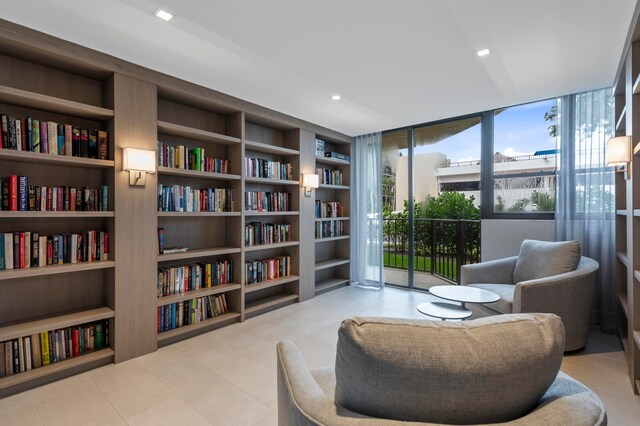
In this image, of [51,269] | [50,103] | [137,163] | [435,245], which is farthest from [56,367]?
[435,245]

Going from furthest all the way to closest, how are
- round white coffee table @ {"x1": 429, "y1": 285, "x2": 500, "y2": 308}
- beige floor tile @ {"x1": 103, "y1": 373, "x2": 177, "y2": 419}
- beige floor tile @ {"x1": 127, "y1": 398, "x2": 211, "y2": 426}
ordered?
round white coffee table @ {"x1": 429, "y1": 285, "x2": 500, "y2": 308} → beige floor tile @ {"x1": 103, "y1": 373, "x2": 177, "y2": 419} → beige floor tile @ {"x1": 127, "y1": 398, "x2": 211, "y2": 426}

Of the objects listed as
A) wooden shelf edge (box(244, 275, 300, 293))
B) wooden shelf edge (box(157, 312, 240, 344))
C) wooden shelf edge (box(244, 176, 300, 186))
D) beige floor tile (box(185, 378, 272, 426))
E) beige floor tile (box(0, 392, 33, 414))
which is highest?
wooden shelf edge (box(244, 176, 300, 186))

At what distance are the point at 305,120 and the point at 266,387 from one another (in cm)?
323

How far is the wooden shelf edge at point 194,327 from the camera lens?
3012 millimetres

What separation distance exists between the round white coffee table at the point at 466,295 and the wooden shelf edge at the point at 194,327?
2.13 metres

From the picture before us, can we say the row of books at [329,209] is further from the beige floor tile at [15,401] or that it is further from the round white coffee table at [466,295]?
the beige floor tile at [15,401]

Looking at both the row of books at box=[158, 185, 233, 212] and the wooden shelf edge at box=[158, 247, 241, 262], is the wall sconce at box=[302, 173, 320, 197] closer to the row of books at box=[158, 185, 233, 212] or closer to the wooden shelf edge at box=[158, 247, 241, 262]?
the row of books at box=[158, 185, 233, 212]

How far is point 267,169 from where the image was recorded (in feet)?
13.3

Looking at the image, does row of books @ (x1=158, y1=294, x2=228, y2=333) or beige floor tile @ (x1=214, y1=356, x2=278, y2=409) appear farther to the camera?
row of books @ (x1=158, y1=294, x2=228, y2=333)

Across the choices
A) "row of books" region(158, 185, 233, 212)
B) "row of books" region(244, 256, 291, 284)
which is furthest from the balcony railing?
"row of books" region(158, 185, 233, 212)

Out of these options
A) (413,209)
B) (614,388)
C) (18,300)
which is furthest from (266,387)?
(413,209)

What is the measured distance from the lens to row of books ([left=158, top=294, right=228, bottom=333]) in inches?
122

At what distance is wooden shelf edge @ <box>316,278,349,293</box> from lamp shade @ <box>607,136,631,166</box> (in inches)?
139

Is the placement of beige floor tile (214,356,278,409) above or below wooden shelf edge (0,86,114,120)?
below
